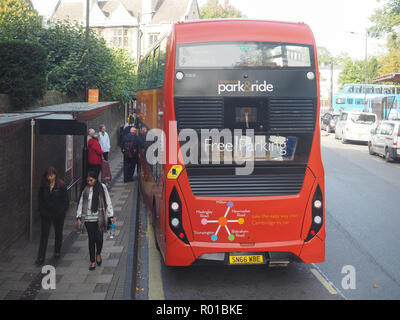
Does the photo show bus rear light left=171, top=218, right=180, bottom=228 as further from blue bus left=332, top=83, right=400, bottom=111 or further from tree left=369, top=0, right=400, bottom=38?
blue bus left=332, top=83, right=400, bottom=111

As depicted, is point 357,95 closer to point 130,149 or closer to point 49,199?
point 130,149

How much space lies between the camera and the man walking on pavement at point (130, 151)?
56.4ft

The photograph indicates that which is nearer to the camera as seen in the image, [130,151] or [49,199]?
[49,199]

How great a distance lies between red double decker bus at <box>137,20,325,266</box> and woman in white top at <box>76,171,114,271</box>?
1.37m

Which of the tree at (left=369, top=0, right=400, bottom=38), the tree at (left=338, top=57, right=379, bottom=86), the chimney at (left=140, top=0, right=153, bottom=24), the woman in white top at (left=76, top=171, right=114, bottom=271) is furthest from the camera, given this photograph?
the tree at (left=338, top=57, right=379, bottom=86)

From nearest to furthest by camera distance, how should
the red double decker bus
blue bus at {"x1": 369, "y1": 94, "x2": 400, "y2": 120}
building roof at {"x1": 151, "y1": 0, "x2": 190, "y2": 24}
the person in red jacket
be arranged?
the red double decker bus → the person in red jacket → blue bus at {"x1": 369, "y1": 94, "x2": 400, "y2": 120} → building roof at {"x1": 151, "y1": 0, "x2": 190, "y2": 24}

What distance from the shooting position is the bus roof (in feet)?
24.2

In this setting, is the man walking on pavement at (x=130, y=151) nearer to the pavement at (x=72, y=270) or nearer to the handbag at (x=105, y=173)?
the handbag at (x=105, y=173)

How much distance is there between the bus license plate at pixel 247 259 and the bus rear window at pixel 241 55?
2.73 meters

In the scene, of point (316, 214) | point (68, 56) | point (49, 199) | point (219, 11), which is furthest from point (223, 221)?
point (219, 11)

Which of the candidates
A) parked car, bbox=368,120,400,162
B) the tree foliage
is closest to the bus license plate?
the tree foliage

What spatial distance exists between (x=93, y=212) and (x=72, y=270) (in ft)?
3.17

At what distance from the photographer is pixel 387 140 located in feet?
78.7
